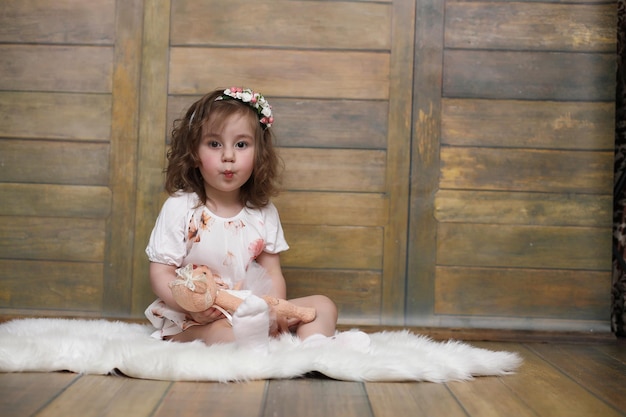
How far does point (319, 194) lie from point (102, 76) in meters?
0.75

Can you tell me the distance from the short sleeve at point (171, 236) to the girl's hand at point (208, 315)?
0.58ft

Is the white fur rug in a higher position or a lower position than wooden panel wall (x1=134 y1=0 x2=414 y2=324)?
lower

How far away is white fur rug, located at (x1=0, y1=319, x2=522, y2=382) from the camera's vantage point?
4.95 ft

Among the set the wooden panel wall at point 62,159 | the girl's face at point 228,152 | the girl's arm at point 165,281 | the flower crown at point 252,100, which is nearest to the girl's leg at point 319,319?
the girl's arm at point 165,281

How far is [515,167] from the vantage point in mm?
2256

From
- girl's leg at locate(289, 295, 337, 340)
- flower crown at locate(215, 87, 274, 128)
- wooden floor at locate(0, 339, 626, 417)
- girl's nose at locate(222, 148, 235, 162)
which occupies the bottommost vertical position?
wooden floor at locate(0, 339, 626, 417)

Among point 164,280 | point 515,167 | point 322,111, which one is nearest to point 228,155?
point 164,280

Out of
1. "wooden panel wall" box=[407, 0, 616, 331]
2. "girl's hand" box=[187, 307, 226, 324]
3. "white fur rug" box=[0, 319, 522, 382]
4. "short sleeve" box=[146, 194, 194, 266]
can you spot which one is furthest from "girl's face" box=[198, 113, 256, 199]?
"wooden panel wall" box=[407, 0, 616, 331]

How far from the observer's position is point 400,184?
2242 millimetres

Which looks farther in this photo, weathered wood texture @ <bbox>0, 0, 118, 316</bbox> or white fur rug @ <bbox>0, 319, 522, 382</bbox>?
weathered wood texture @ <bbox>0, 0, 118, 316</bbox>

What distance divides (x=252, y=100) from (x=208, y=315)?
58 cm

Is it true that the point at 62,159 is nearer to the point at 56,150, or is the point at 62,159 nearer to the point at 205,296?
the point at 56,150

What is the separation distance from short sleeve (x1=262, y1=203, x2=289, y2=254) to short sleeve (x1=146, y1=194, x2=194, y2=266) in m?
0.22

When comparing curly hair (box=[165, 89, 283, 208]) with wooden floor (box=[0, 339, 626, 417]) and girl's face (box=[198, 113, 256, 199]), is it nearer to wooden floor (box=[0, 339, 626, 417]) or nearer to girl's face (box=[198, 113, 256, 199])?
girl's face (box=[198, 113, 256, 199])
